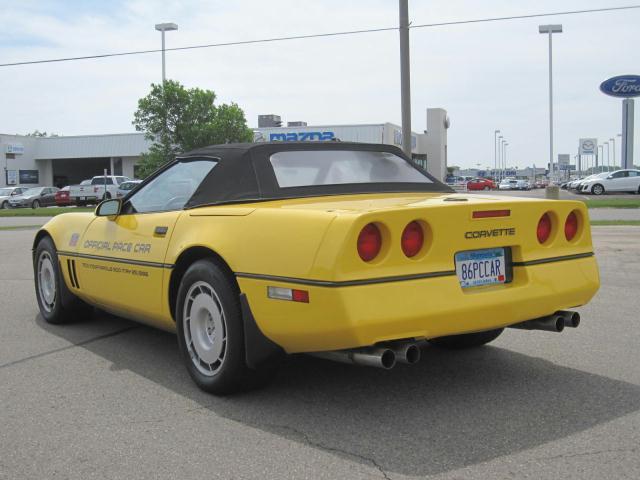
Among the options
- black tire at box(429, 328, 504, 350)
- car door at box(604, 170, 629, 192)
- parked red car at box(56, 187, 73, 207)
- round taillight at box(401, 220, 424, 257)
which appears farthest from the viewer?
parked red car at box(56, 187, 73, 207)

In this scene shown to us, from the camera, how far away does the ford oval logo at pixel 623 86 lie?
40.7 m

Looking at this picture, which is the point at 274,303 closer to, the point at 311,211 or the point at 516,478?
the point at 311,211

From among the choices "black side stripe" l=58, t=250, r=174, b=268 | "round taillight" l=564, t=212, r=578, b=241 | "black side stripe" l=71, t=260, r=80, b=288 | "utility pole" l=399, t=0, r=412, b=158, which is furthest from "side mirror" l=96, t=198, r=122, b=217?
"utility pole" l=399, t=0, r=412, b=158

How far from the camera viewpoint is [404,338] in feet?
11.5

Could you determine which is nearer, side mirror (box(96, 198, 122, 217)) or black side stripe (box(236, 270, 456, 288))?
black side stripe (box(236, 270, 456, 288))

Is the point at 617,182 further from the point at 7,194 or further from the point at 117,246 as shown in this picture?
the point at 117,246

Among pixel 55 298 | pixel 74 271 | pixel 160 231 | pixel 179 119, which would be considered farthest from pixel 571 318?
pixel 179 119

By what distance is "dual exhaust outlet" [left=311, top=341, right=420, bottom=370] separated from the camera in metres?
3.42

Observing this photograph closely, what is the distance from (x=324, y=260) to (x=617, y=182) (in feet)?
132

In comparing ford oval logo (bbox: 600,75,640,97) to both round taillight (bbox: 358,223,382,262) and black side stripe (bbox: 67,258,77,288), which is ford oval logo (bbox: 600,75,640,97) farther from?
round taillight (bbox: 358,223,382,262)

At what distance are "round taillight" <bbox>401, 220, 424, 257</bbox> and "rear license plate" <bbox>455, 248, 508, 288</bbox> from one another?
0.24m

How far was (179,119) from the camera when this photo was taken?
36.6 m

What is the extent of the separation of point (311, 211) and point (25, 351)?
280cm

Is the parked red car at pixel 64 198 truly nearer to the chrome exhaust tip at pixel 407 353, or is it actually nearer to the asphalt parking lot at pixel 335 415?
the asphalt parking lot at pixel 335 415
